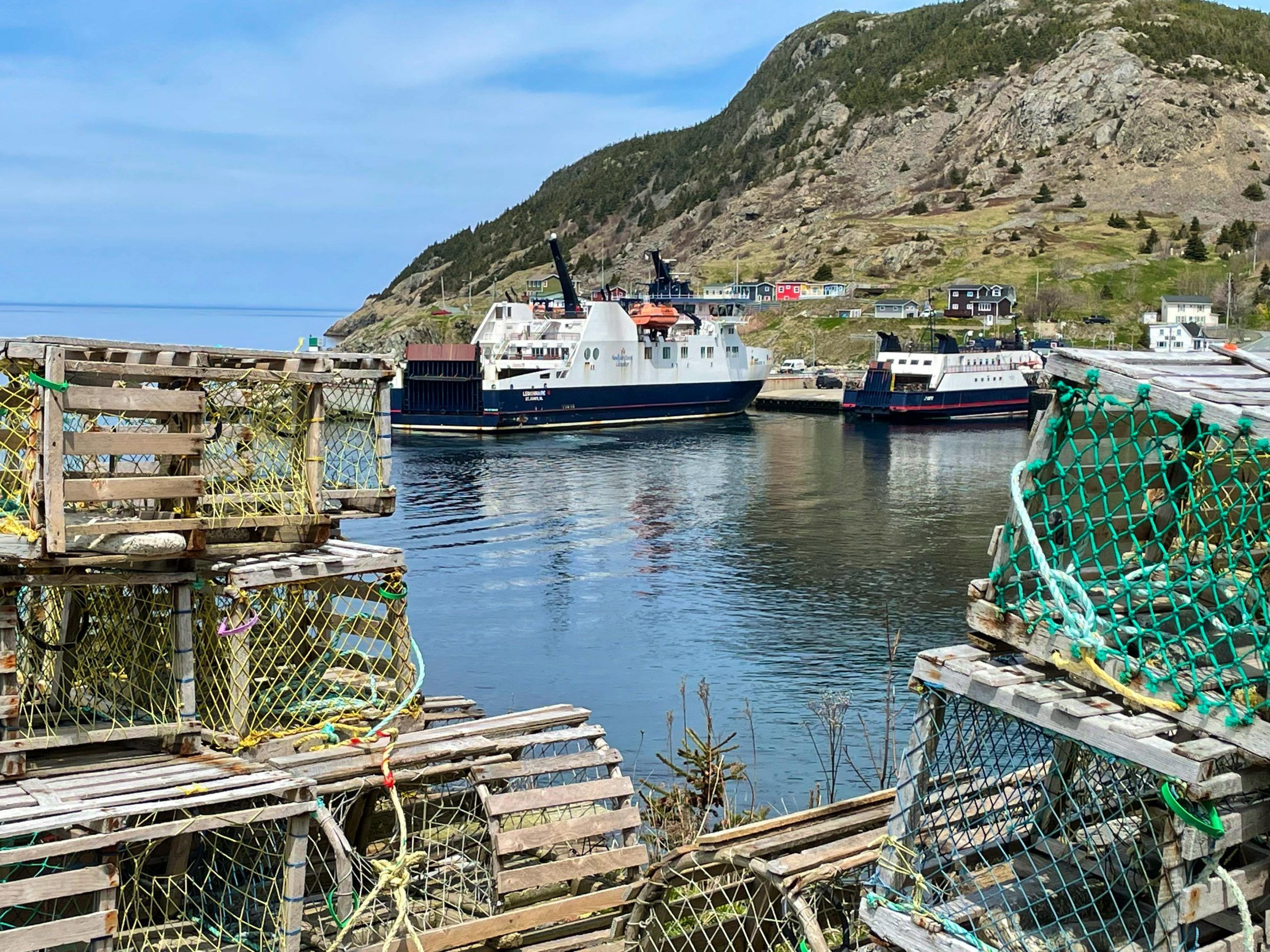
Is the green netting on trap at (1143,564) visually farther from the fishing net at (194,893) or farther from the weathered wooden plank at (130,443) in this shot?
the weathered wooden plank at (130,443)

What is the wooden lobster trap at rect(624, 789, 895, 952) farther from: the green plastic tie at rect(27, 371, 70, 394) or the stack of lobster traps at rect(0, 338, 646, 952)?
the green plastic tie at rect(27, 371, 70, 394)

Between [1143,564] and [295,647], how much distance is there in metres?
4.53

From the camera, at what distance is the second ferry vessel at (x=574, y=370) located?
53.1 metres

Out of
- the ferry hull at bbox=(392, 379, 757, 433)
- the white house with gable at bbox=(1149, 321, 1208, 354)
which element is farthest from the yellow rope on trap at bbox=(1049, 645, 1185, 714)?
the white house with gable at bbox=(1149, 321, 1208, 354)

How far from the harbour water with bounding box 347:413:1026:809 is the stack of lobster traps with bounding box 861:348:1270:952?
6.37m

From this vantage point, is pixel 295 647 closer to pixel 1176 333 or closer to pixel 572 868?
pixel 572 868

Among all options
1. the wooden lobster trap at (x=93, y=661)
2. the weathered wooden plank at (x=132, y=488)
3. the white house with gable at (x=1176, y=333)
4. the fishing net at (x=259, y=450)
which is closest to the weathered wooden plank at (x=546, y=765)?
the wooden lobster trap at (x=93, y=661)

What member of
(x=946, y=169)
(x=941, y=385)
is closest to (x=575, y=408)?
(x=941, y=385)

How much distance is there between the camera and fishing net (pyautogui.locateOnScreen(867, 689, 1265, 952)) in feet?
14.6

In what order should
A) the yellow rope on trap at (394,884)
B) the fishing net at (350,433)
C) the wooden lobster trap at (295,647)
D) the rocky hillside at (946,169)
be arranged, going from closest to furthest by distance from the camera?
1. the yellow rope on trap at (394,884)
2. the wooden lobster trap at (295,647)
3. the fishing net at (350,433)
4. the rocky hillside at (946,169)

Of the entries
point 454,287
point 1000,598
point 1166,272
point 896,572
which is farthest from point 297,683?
point 454,287

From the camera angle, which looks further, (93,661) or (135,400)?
(93,661)

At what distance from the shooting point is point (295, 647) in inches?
289

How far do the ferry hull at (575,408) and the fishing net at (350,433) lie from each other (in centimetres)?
4245
